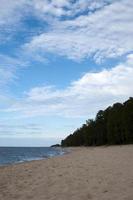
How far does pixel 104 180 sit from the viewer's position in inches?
620

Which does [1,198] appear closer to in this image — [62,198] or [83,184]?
[62,198]

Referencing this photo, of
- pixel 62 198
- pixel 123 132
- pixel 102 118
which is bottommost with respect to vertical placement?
pixel 62 198

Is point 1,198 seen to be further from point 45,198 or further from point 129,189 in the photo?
point 129,189

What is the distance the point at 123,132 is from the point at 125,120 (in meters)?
5.27

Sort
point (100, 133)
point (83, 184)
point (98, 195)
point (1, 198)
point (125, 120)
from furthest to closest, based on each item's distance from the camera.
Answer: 1. point (100, 133)
2. point (125, 120)
3. point (83, 184)
4. point (1, 198)
5. point (98, 195)

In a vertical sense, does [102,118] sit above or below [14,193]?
above

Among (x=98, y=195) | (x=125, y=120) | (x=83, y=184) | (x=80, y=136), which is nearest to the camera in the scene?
(x=98, y=195)

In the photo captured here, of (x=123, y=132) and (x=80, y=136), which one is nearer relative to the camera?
(x=123, y=132)

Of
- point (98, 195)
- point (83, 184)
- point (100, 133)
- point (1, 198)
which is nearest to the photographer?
point (98, 195)

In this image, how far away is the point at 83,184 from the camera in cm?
1525

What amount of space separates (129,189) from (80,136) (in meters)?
146

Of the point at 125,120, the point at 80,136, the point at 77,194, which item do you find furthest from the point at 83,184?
the point at 80,136

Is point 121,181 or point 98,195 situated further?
point 121,181

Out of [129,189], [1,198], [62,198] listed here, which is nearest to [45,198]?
[62,198]
